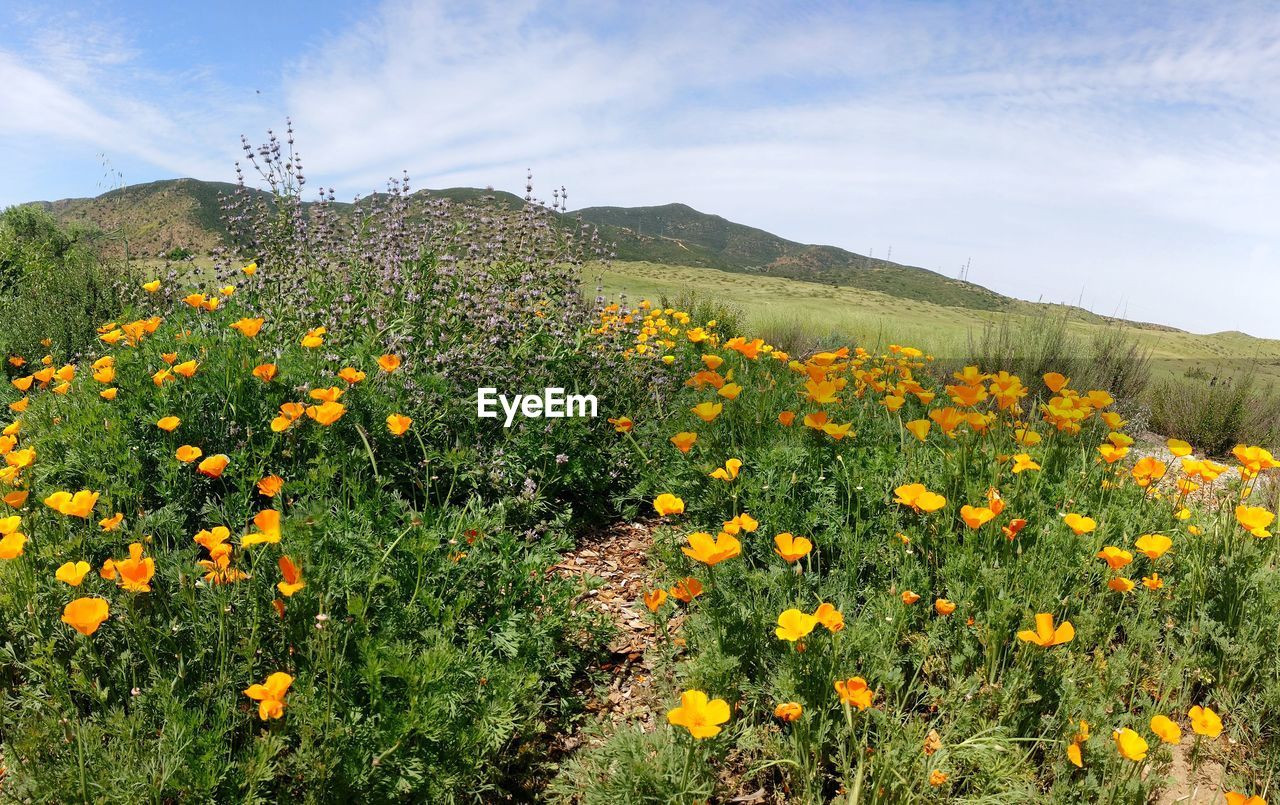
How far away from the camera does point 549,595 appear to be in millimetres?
2459

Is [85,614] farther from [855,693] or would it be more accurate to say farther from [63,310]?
[63,310]

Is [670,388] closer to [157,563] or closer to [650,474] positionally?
[650,474]

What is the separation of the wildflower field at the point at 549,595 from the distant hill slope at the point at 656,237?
1.69m

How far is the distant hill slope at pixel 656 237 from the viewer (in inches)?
431

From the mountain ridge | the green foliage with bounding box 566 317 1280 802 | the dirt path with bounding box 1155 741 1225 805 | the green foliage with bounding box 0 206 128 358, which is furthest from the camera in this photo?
the mountain ridge

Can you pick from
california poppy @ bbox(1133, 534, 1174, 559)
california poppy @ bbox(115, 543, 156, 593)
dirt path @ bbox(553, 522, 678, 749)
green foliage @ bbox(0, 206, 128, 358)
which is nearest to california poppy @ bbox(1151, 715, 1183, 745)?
california poppy @ bbox(1133, 534, 1174, 559)

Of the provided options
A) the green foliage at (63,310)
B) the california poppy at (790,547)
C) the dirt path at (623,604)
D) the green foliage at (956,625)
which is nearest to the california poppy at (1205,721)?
the green foliage at (956,625)

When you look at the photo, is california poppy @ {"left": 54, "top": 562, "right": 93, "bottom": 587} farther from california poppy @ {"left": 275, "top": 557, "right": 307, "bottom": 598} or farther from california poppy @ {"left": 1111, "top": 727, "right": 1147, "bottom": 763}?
california poppy @ {"left": 1111, "top": 727, "right": 1147, "bottom": 763}

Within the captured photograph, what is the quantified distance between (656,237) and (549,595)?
11189 cm

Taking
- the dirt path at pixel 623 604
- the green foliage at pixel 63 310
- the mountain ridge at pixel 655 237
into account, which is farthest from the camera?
the mountain ridge at pixel 655 237

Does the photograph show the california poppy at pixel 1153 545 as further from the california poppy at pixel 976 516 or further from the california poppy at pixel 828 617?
the california poppy at pixel 828 617

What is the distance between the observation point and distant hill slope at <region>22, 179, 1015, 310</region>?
10.9m

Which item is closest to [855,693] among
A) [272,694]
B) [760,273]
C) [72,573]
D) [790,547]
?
[790,547]

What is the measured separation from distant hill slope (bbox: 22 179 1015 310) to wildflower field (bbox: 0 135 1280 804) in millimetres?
1690
